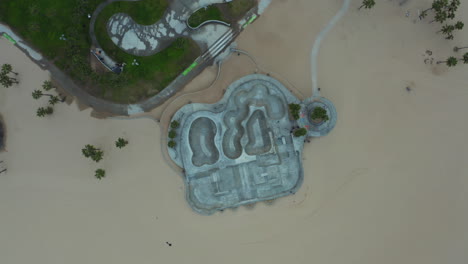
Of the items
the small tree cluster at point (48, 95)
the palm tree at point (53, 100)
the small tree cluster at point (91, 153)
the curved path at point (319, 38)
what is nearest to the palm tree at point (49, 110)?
the small tree cluster at point (48, 95)

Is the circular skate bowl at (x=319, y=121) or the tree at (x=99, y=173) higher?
the circular skate bowl at (x=319, y=121)

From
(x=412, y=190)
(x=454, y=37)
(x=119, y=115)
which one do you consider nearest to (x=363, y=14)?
(x=454, y=37)

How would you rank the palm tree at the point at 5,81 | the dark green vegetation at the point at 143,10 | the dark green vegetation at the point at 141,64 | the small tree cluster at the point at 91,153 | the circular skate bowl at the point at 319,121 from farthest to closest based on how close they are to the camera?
the dark green vegetation at the point at 143,10, the dark green vegetation at the point at 141,64, the circular skate bowl at the point at 319,121, the palm tree at the point at 5,81, the small tree cluster at the point at 91,153

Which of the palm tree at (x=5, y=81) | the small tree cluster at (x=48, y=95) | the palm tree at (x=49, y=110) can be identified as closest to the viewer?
the palm tree at (x=5, y=81)

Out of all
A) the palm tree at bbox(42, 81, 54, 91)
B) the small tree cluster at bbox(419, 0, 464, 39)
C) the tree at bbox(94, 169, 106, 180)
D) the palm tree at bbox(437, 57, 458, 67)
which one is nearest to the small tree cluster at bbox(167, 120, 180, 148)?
the tree at bbox(94, 169, 106, 180)

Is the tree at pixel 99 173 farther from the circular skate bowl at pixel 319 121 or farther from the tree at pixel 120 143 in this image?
the circular skate bowl at pixel 319 121

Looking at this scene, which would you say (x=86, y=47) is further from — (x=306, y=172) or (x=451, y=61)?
(x=451, y=61)

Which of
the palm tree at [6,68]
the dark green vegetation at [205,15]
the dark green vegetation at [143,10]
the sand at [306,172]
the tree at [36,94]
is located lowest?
the sand at [306,172]

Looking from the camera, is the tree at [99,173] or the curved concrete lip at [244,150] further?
the curved concrete lip at [244,150]

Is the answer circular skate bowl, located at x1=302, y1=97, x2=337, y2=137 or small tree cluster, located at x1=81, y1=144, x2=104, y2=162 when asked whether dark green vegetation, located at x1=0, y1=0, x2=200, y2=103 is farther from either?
circular skate bowl, located at x1=302, y1=97, x2=337, y2=137
